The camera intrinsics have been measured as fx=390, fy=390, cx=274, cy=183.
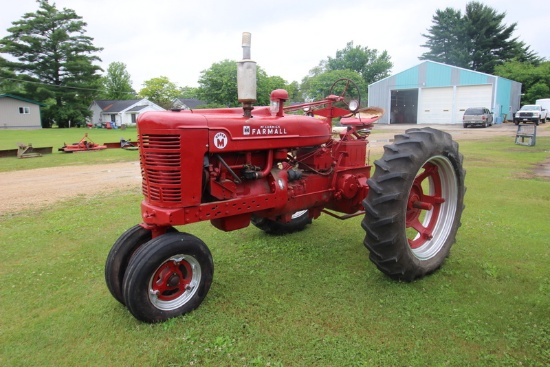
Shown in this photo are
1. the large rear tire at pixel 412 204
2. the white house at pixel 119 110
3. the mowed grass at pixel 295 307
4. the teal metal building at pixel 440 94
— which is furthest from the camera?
the white house at pixel 119 110

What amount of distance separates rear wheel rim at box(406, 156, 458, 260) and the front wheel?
2.18 meters

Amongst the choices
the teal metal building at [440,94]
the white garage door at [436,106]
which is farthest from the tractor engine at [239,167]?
the white garage door at [436,106]

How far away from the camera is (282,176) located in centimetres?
356

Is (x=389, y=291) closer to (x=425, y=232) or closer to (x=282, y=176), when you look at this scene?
(x=425, y=232)

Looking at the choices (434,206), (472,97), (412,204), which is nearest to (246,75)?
(412,204)

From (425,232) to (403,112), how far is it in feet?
113

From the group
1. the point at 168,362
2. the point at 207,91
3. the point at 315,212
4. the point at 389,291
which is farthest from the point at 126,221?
the point at 207,91

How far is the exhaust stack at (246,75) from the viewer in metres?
3.02

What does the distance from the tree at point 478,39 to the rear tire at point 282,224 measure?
149 ft

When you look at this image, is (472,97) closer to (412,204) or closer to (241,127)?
(412,204)

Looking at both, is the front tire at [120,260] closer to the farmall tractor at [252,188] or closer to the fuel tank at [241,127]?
the farmall tractor at [252,188]

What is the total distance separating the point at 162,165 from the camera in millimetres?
2861

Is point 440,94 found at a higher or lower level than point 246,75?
higher

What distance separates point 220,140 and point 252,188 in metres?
0.59
